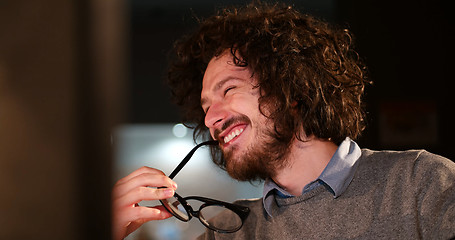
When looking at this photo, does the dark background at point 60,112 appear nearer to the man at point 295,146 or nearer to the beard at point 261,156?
the man at point 295,146

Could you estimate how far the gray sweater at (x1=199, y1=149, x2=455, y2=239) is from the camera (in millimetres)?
1036

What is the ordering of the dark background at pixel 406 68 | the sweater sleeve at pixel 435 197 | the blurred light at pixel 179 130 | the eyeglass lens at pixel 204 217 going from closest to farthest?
the sweater sleeve at pixel 435 197 → the eyeglass lens at pixel 204 217 → the dark background at pixel 406 68 → the blurred light at pixel 179 130

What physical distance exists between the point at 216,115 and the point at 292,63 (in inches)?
11.9

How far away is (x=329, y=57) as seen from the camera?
1469 mm

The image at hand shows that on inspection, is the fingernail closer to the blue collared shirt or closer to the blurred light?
the blue collared shirt

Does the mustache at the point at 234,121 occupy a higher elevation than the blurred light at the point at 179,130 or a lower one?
higher

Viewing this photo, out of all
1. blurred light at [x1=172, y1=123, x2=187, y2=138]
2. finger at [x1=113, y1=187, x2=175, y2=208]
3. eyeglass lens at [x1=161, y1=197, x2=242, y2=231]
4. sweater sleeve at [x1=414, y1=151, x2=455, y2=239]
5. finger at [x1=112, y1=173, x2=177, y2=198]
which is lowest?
blurred light at [x1=172, y1=123, x2=187, y2=138]

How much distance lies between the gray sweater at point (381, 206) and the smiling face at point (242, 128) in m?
0.12

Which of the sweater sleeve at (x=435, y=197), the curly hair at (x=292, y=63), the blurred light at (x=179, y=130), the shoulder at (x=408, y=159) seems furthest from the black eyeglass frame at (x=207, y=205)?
the blurred light at (x=179, y=130)

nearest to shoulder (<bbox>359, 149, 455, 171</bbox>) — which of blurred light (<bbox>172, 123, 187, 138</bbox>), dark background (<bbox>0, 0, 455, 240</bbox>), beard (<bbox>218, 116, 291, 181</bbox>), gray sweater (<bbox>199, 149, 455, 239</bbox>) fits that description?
gray sweater (<bbox>199, 149, 455, 239</bbox>)

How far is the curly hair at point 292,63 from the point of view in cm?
136

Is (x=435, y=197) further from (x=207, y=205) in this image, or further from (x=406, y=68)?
(x=406, y=68)

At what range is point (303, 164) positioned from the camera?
1312 millimetres

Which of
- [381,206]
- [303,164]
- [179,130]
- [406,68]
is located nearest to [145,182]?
[303,164]
